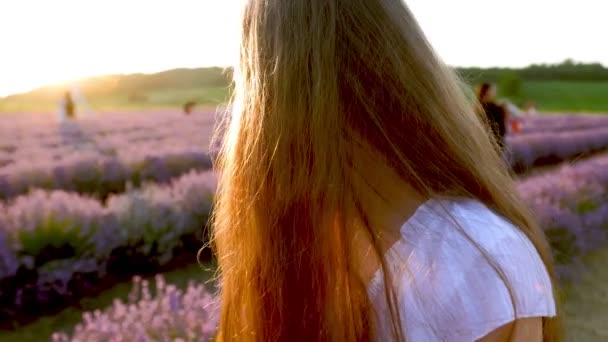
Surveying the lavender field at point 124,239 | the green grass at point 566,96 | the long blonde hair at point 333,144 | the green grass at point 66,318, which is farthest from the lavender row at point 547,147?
the green grass at point 566,96

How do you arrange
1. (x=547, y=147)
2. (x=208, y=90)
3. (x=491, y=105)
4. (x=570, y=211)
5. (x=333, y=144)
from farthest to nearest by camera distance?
1. (x=208, y=90)
2. (x=547, y=147)
3. (x=491, y=105)
4. (x=570, y=211)
5. (x=333, y=144)

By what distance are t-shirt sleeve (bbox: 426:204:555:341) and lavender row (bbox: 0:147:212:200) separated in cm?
627

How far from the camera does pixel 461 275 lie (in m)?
0.96

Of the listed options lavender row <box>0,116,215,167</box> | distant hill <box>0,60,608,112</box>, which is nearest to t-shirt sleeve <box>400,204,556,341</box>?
lavender row <box>0,116,215,167</box>

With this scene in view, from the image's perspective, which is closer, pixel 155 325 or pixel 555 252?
pixel 155 325

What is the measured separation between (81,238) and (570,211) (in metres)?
4.60

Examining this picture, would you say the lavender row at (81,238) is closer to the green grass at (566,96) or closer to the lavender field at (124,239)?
the lavender field at (124,239)

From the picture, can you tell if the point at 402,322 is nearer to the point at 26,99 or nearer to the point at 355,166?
the point at 355,166

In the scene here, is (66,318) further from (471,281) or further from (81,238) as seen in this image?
(471,281)

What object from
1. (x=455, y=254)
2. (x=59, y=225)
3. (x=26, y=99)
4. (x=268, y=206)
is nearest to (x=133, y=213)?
(x=59, y=225)

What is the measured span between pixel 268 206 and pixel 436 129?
356mm

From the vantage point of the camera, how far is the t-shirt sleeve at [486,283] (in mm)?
950

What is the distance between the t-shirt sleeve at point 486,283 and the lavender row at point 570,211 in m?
4.58

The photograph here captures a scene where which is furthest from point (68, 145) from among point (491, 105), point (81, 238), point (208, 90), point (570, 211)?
point (208, 90)
